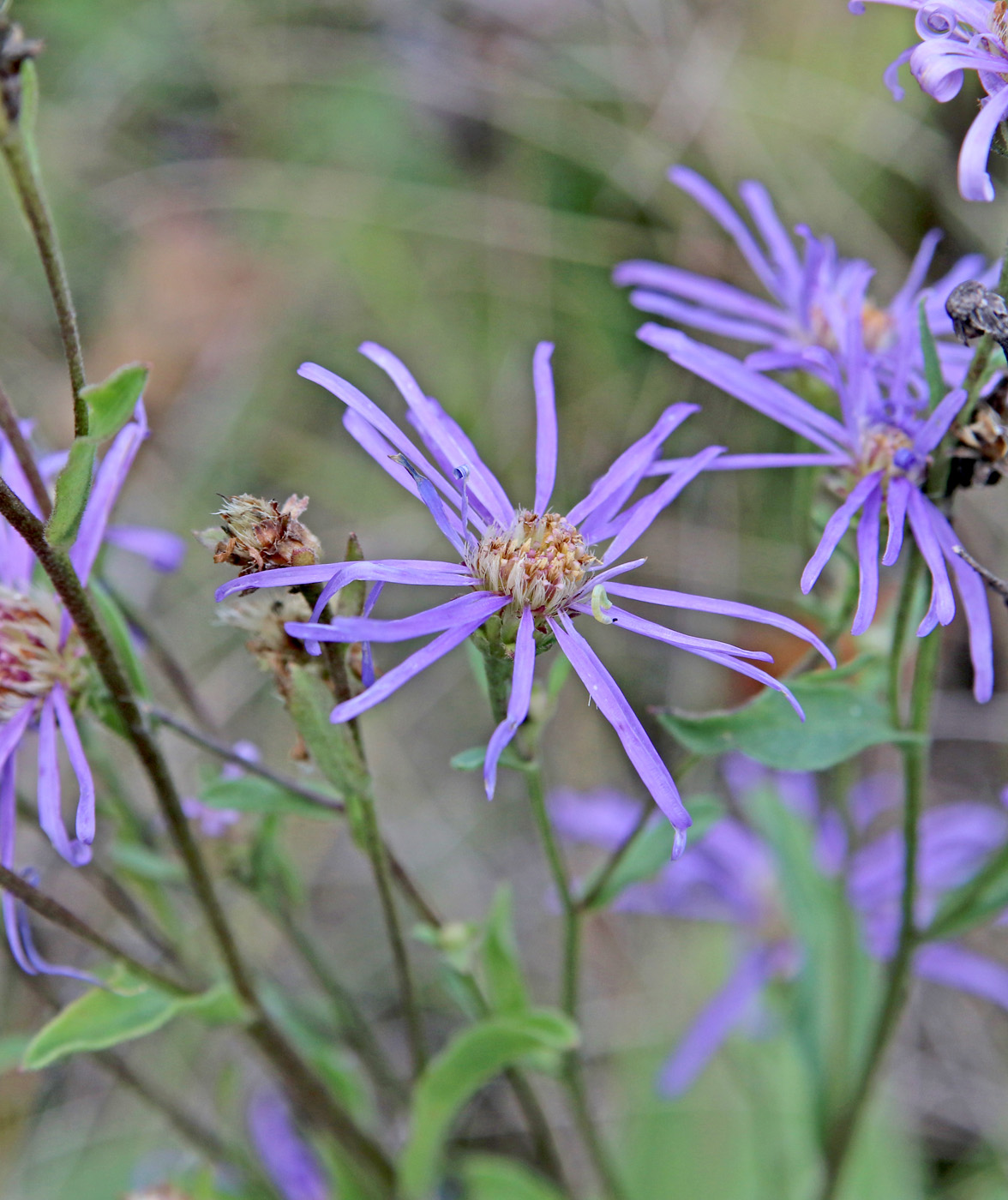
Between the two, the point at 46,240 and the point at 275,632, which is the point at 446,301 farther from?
the point at 46,240

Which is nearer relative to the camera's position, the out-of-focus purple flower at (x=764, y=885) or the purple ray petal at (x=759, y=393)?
the purple ray petal at (x=759, y=393)

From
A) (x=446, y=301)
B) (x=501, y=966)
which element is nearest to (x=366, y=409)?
(x=501, y=966)

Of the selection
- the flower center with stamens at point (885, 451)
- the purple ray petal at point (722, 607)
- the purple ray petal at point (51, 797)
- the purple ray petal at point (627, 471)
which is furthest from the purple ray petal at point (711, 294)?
the purple ray petal at point (51, 797)

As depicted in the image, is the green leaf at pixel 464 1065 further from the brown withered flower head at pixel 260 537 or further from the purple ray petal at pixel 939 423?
the purple ray petal at pixel 939 423

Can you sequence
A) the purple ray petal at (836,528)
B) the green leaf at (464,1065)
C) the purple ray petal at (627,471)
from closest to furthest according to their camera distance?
1. the purple ray petal at (836,528)
2. the purple ray petal at (627,471)
3. the green leaf at (464,1065)

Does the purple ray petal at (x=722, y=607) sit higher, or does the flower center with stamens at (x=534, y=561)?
the flower center with stamens at (x=534, y=561)

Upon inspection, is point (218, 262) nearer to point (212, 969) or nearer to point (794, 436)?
point (794, 436)
